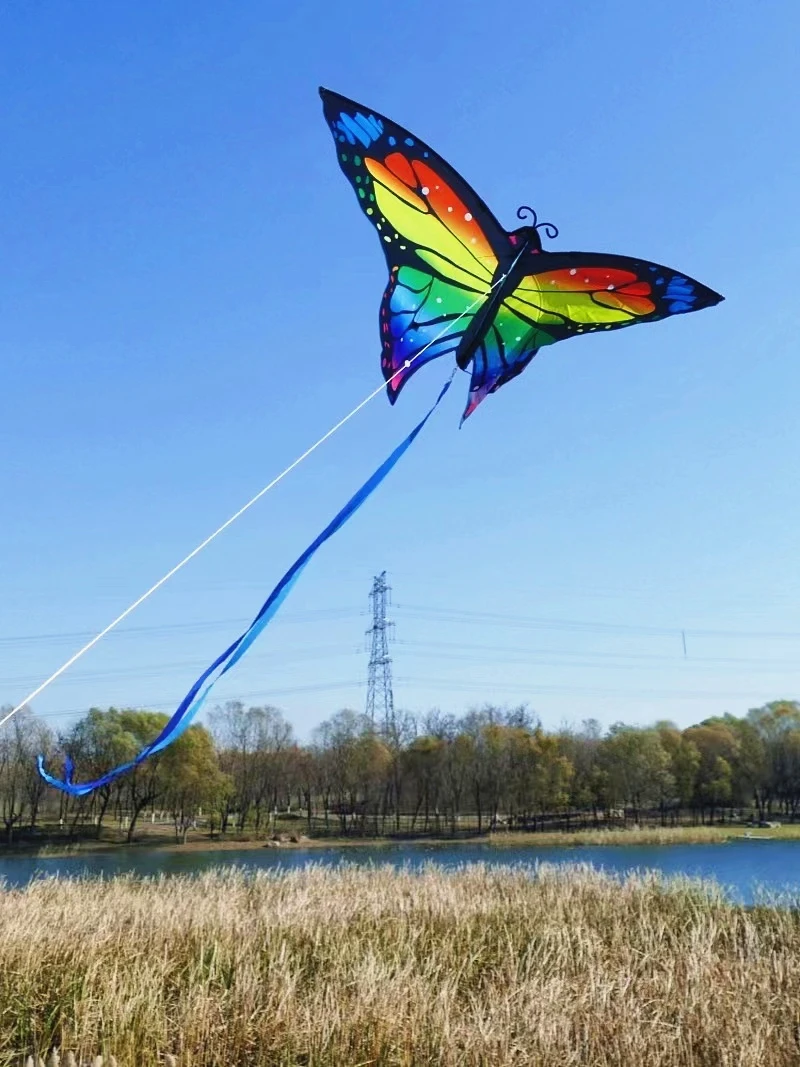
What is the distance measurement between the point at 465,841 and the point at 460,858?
10119 mm

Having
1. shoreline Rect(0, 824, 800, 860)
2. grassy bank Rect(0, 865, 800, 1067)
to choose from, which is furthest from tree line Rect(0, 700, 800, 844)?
grassy bank Rect(0, 865, 800, 1067)

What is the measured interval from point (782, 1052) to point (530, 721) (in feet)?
135

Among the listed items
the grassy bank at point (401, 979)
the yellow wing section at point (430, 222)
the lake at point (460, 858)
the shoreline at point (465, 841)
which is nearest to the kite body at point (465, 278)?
the yellow wing section at point (430, 222)

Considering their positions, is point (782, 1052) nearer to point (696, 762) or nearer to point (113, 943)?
point (113, 943)

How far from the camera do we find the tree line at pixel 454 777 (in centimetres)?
3491

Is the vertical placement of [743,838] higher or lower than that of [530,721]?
lower

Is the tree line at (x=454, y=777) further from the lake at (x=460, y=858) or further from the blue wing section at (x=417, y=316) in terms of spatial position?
the blue wing section at (x=417, y=316)

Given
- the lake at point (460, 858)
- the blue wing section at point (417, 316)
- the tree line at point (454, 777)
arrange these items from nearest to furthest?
the blue wing section at point (417, 316) < the lake at point (460, 858) < the tree line at point (454, 777)

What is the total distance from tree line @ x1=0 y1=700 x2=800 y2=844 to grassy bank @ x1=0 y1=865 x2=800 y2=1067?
89.7 feet

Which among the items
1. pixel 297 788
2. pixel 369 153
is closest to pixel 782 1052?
pixel 369 153

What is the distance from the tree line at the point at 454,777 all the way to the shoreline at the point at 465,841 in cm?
127

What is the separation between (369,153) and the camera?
4.16m

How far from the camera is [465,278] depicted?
14.6ft

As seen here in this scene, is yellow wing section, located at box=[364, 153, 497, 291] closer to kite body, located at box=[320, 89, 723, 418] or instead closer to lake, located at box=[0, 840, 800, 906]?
kite body, located at box=[320, 89, 723, 418]
